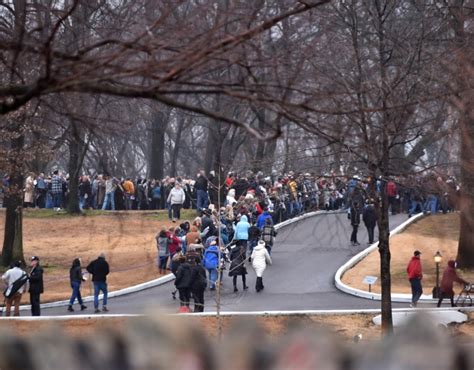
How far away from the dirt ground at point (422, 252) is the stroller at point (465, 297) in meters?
1.62

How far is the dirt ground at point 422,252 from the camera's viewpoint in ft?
79.5

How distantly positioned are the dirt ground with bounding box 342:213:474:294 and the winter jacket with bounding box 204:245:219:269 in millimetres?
3994

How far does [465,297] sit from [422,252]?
7236 millimetres

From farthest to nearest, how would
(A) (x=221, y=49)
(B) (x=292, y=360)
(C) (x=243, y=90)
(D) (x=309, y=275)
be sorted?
(D) (x=309, y=275) < (C) (x=243, y=90) < (A) (x=221, y=49) < (B) (x=292, y=360)

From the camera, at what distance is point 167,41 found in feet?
19.8

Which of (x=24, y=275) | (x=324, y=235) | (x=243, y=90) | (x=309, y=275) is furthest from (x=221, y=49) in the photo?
(x=324, y=235)

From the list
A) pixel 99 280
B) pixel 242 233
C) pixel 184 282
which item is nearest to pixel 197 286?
pixel 184 282

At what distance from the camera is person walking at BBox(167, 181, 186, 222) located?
34.7 metres

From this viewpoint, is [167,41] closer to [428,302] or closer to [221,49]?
[221,49]

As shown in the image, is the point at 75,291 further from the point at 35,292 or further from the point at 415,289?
the point at 415,289

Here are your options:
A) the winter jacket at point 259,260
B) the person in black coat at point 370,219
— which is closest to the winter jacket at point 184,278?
the winter jacket at point 259,260

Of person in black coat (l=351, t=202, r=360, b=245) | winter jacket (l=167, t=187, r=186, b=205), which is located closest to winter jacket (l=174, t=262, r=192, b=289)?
person in black coat (l=351, t=202, r=360, b=245)

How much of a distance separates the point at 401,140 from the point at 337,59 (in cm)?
226

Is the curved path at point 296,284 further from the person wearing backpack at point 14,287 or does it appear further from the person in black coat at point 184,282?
the person wearing backpack at point 14,287
